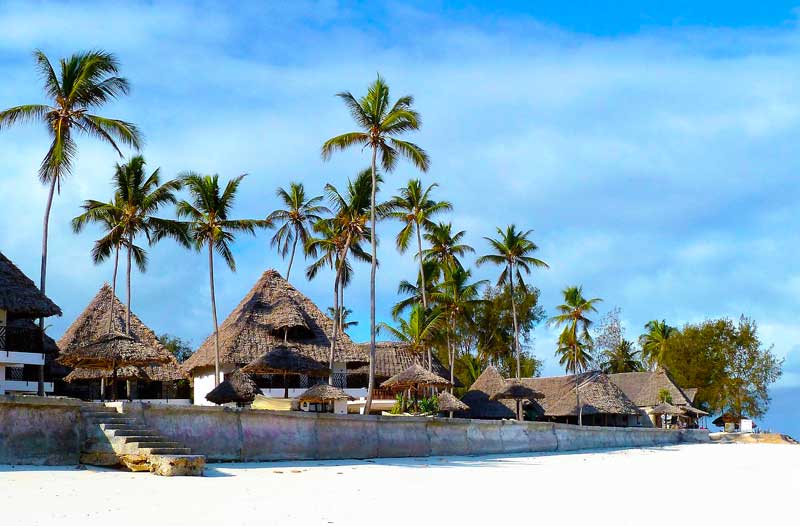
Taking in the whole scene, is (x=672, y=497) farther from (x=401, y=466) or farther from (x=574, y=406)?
(x=574, y=406)

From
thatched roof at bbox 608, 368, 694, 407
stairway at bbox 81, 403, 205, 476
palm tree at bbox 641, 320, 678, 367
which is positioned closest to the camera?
stairway at bbox 81, 403, 205, 476

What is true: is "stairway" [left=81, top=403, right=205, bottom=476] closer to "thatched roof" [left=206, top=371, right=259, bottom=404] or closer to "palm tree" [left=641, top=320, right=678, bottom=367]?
"thatched roof" [left=206, top=371, right=259, bottom=404]

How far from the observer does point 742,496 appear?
45.5ft

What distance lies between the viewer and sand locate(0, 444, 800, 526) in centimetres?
917

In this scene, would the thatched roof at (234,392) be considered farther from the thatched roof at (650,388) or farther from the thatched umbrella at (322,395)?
the thatched roof at (650,388)

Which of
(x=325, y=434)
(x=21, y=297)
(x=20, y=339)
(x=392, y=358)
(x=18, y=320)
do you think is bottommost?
(x=325, y=434)

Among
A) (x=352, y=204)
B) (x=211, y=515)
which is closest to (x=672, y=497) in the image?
(x=211, y=515)

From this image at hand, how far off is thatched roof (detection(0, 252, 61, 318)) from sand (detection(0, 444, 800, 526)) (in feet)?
33.1

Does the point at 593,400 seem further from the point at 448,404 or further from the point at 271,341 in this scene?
the point at 271,341

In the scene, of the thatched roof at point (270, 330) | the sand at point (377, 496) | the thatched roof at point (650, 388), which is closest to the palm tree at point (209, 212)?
the thatched roof at point (270, 330)

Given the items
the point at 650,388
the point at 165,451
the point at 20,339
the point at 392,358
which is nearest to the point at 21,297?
the point at 20,339

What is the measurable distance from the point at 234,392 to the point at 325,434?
7365 millimetres

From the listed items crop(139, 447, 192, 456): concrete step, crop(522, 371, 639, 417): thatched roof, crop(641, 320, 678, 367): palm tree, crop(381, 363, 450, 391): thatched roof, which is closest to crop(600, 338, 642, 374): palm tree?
crop(641, 320, 678, 367): palm tree

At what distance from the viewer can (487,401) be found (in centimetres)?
3834
